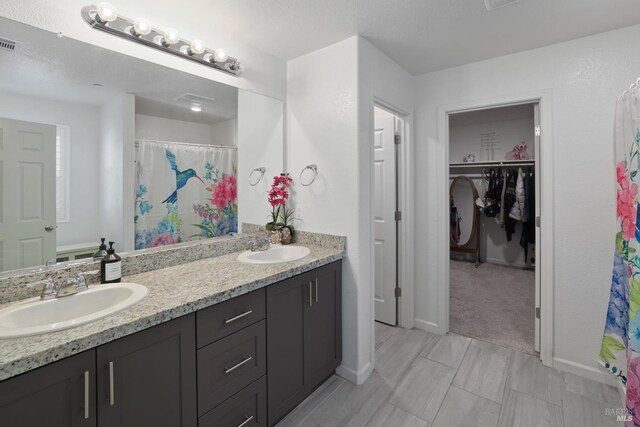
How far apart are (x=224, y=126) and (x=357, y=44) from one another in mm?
1063

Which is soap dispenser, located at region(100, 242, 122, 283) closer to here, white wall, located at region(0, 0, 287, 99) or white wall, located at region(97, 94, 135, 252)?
white wall, located at region(97, 94, 135, 252)

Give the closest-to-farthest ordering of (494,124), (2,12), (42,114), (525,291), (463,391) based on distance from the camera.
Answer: (2,12) → (42,114) → (463,391) → (525,291) → (494,124)

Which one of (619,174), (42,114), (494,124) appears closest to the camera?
(42,114)

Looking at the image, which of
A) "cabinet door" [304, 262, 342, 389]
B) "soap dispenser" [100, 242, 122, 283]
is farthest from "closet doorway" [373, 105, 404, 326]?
"soap dispenser" [100, 242, 122, 283]

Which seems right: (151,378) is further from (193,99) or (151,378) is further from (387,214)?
(387,214)

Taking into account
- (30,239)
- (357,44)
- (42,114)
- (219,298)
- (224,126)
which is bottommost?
(219,298)

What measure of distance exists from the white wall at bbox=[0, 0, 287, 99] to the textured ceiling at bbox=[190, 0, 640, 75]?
0.14ft

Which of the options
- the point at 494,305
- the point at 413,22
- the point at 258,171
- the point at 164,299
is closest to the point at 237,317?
the point at 164,299

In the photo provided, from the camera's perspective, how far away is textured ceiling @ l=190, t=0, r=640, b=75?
1707 mm

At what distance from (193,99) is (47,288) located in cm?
127

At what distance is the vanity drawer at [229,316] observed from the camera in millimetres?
1279

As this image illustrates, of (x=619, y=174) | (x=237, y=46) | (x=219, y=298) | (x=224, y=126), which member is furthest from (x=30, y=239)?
(x=619, y=174)

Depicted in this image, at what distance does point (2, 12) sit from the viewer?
1229 millimetres

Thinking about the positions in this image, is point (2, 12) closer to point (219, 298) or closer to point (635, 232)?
point (219, 298)
